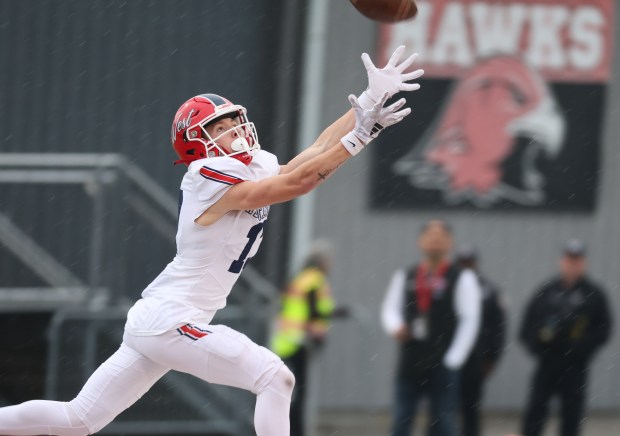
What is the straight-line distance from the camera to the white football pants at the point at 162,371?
5191 millimetres

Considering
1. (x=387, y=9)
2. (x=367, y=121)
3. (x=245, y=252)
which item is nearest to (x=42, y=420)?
(x=245, y=252)

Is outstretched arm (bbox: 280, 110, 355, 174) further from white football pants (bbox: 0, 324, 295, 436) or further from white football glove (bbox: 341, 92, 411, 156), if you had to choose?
white football pants (bbox: 0, 324, 295, 436)

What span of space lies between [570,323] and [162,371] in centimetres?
389

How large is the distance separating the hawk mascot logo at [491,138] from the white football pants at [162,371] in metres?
5.85

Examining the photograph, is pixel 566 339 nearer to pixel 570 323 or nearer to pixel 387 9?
pixel 570 323

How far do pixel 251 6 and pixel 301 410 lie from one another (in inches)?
134

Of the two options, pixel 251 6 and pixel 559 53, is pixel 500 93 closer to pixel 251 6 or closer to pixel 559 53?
pixel 559 53

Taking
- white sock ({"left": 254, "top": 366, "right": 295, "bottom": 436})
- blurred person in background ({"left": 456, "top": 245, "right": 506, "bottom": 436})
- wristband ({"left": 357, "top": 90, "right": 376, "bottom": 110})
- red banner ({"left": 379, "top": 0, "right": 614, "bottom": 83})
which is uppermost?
red banner ({"left": 379, "top": 0, "right": 614, "bottom": 83})

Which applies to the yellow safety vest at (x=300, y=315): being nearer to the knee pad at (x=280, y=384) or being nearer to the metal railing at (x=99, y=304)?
the metal railing at (x=99, y=304)

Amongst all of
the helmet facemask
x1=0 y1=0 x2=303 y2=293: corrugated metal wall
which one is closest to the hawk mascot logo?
x1=0 y1=0 x2=303 y2=293: corrugated metal wall

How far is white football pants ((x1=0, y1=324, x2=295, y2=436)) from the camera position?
519 cm

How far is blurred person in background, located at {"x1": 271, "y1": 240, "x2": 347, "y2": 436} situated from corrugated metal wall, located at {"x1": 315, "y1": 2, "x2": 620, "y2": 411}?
4.63 feet

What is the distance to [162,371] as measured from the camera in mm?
5410

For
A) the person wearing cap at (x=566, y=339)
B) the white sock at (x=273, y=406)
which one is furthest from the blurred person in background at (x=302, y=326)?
the white sock at (x=273, y=406)
